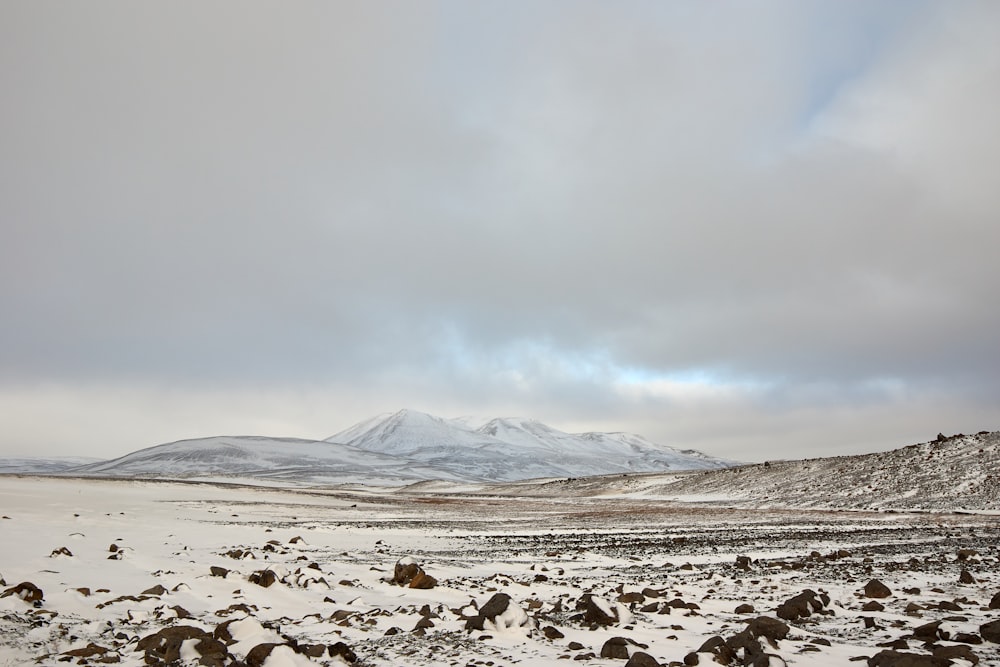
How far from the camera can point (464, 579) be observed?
1484 centimetres

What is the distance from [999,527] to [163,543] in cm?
3419

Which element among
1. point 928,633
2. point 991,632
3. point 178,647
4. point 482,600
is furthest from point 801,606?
point 178,647

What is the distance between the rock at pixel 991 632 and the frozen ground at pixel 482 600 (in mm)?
34

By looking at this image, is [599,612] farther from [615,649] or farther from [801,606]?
[801,606]

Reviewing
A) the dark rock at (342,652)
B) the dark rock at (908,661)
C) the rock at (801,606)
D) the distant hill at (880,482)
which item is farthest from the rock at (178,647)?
the distant hill at (880,482)

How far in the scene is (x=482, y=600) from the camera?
11.9 metres

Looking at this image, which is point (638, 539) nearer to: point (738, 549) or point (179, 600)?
point (738, 549)

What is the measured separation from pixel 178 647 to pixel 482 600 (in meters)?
5.86

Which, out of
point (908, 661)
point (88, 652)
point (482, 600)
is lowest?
point (482, 600)

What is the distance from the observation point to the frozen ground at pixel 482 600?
7883 mm

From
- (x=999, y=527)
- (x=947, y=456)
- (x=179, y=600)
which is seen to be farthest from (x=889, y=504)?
(x=179, y=600)

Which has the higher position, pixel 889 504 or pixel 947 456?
pixel 947 456

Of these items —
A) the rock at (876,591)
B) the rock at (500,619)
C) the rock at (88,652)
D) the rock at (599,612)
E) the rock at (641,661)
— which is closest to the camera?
the rock at (641,661)

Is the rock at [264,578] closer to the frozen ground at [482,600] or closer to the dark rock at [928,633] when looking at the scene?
the frozen ground at [482,600]
